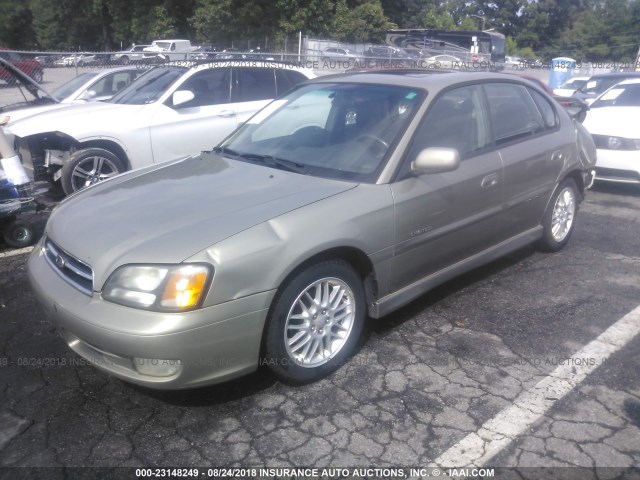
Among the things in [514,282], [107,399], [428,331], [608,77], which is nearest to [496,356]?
[428,331]

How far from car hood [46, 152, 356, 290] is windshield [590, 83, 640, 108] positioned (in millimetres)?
6972

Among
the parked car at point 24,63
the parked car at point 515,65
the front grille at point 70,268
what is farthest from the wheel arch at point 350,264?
the parked car at point 515,65

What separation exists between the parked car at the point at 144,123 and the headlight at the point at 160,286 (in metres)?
4.21

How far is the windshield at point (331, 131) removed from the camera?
362cm

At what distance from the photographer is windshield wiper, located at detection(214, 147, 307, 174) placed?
144 inches

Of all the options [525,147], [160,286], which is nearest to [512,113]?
[525,147]

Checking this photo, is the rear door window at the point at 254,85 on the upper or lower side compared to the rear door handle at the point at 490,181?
upper

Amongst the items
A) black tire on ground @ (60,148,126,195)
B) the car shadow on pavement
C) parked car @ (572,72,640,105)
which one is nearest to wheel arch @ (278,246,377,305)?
black tire on ground @ (60,148,126,195)

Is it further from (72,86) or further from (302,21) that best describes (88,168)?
(302,21)

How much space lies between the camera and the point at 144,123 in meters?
6.84

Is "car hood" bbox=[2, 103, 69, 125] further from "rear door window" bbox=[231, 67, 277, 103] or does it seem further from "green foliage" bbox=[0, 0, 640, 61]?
"green foliage" bbox=[0, 0, 640, 61]

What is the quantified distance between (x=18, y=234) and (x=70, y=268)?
3.01 metres

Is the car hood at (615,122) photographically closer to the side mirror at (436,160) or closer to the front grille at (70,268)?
the side mirror at (436,160)

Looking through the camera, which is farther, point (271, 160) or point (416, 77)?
point (416, 77)
